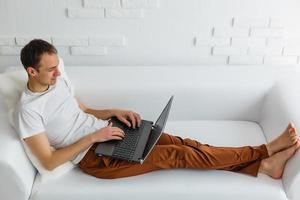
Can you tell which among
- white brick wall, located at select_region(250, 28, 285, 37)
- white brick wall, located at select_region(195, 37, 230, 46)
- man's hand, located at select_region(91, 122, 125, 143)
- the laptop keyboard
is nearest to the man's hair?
man's hand, located at select_region(91, 122, 125, 143)

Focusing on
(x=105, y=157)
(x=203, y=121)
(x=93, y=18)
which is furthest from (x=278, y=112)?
(x=93, y=18)

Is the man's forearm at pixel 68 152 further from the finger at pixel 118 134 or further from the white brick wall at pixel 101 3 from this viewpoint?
the white brick wall at pixel 101 3

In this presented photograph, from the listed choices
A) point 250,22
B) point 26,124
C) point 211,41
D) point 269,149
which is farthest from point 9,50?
point 269,149

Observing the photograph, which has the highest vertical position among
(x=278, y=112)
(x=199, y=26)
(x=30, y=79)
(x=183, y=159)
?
(x=199, y=26)

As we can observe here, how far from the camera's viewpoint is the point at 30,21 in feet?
7.08

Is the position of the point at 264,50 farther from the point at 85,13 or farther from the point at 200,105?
the point at 85,13

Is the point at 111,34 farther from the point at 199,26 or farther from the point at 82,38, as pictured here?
the point at 199,26

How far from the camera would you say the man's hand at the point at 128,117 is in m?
1.94

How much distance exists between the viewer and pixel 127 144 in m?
1.83

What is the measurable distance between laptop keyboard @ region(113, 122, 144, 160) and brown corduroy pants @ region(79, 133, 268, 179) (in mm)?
40

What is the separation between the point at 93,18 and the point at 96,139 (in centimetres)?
72

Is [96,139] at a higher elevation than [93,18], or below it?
below

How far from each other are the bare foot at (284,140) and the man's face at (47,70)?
3.22ft

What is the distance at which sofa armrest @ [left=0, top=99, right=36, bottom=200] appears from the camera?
158 centimetres
